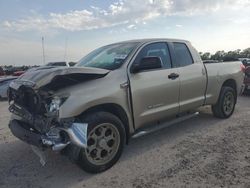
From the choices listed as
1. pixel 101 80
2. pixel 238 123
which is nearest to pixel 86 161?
pixel 101 80

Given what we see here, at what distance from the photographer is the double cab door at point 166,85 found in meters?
4.72

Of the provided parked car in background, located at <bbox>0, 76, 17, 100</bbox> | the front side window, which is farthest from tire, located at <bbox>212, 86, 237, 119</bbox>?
parked car in background, located at <bbox>0, 76, 17, 100</bbox>

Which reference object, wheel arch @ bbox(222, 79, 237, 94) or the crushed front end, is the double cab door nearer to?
wheel arch @ bbox(222, 79, 237, 94)

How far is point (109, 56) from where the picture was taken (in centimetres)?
513

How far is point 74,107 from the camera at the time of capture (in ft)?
12.5

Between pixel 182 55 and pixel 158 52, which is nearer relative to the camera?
pixel 158 52

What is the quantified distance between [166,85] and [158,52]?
66cm

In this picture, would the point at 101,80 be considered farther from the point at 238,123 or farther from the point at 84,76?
the point at 238,123

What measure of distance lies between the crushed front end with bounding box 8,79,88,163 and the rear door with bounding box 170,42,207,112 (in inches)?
98.2

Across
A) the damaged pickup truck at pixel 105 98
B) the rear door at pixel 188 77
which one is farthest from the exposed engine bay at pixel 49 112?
the rear door at pixel 188 77

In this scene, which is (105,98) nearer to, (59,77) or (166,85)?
(59,77)

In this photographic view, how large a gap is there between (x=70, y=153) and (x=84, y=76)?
1.08m

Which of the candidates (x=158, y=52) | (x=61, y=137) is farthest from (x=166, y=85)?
(x=61, y=137)

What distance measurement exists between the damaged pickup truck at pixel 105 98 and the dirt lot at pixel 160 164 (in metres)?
0.32
